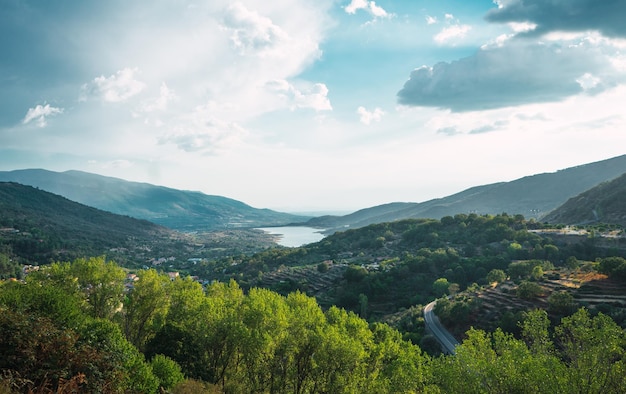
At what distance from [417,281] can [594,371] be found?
218ft

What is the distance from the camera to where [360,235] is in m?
148

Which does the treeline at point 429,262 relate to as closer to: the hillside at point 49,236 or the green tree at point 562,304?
the green tree at point 562,304

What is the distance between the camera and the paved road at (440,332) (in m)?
51.6

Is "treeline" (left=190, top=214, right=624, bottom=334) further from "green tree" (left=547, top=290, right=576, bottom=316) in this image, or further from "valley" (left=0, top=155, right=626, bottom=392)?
"green tree" (left=547, top=290, right=576, bottom=316)

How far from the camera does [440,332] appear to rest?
56.9 meters

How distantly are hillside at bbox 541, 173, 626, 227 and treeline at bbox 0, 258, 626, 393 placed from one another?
11176 cm

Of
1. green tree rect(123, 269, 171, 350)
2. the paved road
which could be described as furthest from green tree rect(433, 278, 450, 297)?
green tree rect(123, 269, 171, 350)

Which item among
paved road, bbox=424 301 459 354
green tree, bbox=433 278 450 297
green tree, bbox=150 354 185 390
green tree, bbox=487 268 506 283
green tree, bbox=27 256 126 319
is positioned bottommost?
paved road, bbox=424 301 459 354

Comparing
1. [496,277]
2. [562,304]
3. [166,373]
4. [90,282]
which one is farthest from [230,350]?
[496,277]

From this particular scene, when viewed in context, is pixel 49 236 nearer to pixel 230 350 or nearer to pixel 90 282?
pixel 90 282

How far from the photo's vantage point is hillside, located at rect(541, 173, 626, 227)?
4591 inches

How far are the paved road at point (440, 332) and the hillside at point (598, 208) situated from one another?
263ft

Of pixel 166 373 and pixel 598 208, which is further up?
pixel 598 208

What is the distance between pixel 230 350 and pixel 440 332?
40.4 metres
